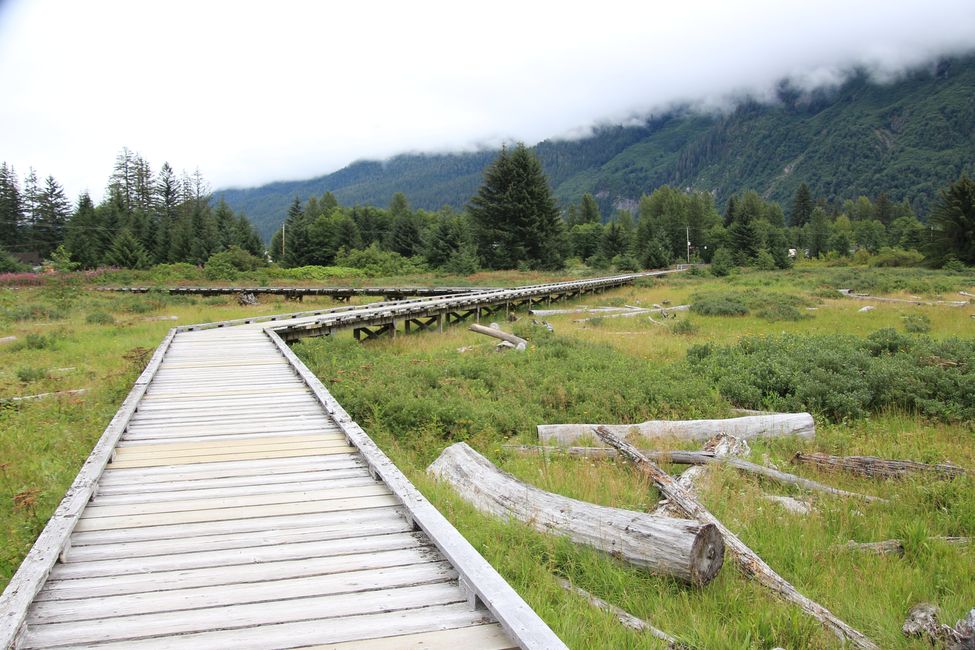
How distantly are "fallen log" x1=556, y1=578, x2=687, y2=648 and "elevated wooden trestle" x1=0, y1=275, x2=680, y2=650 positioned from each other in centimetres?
96

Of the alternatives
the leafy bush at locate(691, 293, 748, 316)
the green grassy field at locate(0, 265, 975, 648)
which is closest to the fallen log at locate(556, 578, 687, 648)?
the green grassy field at locate(0, 265, 975, 648)

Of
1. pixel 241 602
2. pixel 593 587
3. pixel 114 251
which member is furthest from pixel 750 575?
pixel 114 251

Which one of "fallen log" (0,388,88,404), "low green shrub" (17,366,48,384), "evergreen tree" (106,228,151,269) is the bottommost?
"fallen log" (0,388,88,404)

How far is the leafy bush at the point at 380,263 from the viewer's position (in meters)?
56.4

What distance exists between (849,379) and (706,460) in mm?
4609

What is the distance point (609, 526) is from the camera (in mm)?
4539

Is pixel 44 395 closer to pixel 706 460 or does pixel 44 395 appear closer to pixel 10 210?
pixel 706 460

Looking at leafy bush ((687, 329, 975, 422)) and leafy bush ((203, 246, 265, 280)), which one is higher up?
leafy bush ((203, 246, 265, 280))

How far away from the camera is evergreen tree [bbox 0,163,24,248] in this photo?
243ft

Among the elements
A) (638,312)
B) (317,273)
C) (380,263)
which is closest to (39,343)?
(638,312)

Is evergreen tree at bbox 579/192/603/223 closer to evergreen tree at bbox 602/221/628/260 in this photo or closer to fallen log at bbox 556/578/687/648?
evergreen tree at bbox 602/221/628/260

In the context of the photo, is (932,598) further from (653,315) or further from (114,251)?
(114,251)

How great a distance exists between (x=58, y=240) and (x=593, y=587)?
91.9 metres

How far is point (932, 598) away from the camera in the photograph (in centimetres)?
417
